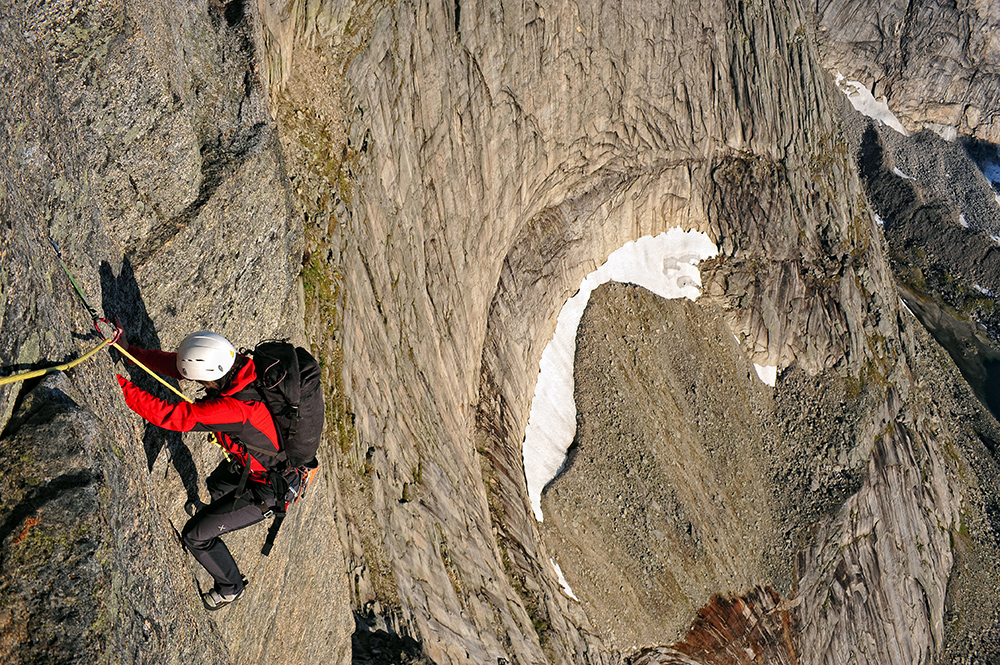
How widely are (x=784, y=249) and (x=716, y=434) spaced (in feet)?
35.1

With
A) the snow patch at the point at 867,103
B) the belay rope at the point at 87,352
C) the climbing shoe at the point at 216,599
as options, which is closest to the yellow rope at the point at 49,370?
the belay rope at the point at 87,352

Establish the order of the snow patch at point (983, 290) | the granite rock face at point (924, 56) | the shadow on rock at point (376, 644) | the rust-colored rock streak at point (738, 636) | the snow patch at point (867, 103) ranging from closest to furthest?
the shadow on rock at point (376, 644) < the rust-colored rock streak at point (738, 636) < the snow patch at point (983, 290) < the granite rock face at point (924, 56) < the snow patch at point (867, 103)

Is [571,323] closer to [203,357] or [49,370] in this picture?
[203,357]

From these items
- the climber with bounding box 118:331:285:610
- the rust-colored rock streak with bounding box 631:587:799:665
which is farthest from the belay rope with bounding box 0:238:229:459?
the rust-colored rock streak with bounding box 631:587:799:665

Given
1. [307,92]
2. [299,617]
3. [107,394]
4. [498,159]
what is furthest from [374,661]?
[498,159]

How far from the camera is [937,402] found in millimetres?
44000

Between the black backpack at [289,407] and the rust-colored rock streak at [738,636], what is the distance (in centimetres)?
1875

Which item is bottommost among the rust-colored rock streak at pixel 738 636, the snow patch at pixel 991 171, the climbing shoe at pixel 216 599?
the rust-colored rock streak at pixel 738 636

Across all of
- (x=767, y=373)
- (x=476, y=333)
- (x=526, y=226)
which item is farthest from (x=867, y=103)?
(x=476, y=333)

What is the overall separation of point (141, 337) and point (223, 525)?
2.30m

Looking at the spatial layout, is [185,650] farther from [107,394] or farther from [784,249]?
[784,249]

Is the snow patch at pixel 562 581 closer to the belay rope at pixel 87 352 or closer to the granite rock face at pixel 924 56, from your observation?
the belay rope at pixel 87 352

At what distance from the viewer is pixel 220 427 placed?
6.32 m

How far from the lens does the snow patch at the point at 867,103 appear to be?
198ft
